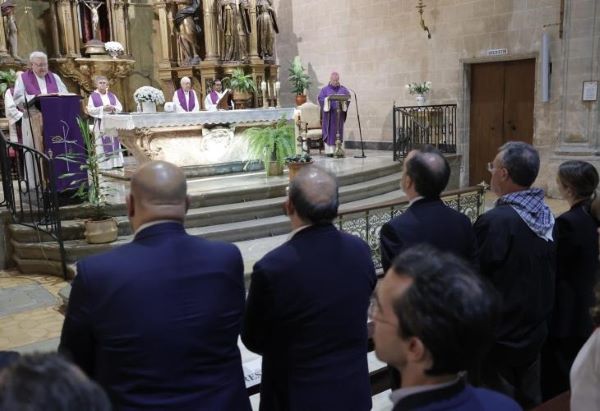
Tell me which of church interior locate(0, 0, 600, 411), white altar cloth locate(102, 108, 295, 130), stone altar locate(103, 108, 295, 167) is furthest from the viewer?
stone altar locate(103, 108, 295, 167)

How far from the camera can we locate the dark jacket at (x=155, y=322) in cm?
153

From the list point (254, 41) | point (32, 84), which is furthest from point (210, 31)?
point (32, 84)

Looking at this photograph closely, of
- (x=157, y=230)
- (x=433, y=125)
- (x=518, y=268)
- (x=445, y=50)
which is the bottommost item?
(x=518, y=268)

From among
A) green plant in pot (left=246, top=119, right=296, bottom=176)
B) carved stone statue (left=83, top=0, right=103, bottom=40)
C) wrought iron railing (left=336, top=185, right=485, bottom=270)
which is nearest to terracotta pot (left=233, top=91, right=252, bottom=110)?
green plant in pot (left=246, top=119, right=296, bottom=176)

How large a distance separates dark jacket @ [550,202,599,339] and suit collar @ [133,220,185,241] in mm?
1869

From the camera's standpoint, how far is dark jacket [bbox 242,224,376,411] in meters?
1.84

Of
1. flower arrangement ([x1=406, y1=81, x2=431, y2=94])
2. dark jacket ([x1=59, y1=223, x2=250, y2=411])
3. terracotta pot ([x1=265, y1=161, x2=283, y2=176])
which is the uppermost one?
flower arrangement ([x1=406, y1=81, x2=431, y2=94])

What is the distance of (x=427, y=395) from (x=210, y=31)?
11.2 metres

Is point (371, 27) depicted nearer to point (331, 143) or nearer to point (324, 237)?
point (331, 143)

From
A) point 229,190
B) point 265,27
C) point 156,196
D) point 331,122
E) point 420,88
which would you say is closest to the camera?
point 156,196

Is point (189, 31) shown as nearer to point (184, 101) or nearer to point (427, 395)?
point (184, 101)

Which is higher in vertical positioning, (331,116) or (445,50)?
(445,50)

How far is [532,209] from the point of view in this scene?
97.4 inches

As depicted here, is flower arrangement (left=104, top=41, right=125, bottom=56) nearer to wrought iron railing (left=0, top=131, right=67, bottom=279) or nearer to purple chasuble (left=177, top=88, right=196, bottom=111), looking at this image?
purple chasuble (left=177, top=88, right=196, bottom=111)
